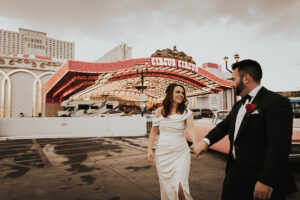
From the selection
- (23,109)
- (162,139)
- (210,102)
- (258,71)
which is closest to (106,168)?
(162,139)

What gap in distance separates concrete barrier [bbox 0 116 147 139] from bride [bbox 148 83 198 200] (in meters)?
9.56

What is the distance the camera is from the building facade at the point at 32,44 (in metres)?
112

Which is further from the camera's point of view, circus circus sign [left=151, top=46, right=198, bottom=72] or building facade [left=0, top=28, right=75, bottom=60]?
building facade [left=0, top=28, right=75, bottom=60]

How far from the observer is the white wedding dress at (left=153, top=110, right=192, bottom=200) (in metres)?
2.44

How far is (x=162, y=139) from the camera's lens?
2.70m

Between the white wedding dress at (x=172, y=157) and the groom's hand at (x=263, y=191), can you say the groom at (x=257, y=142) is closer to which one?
the groom's hand at (x=263, y=191)

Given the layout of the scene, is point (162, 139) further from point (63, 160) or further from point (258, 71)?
point (63, 160)

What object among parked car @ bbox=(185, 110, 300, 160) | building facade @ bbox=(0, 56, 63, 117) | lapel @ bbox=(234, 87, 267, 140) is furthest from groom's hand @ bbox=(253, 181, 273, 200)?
building facade @ bbox=(0, 56, 63, 117)

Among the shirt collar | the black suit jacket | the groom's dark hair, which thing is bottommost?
the black suit jacket

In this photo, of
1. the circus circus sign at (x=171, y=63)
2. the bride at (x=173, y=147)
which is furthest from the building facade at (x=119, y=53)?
the bride at (x=173, y=147)

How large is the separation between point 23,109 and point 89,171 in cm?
3152

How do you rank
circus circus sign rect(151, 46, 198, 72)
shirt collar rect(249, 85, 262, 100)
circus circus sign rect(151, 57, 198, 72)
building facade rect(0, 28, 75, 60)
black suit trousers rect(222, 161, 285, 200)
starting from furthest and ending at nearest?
building facade rect(0, 28, 75, 60), circus circus sign rect(151, 46, 198, 72), circus circus sign rect(151, 57, 198, 72), shirt collar rect(249, 85, 262, 100), black suit trousers rect(222, 161, 285, 200)

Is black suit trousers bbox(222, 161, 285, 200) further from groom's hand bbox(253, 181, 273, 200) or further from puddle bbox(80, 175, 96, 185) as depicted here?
puddle bbox(80, 175, 96, 185)

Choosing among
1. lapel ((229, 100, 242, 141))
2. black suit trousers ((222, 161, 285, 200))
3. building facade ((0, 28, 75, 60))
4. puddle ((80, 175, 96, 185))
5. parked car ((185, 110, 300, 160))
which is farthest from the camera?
building facade ((0, 28, 75, 60))
